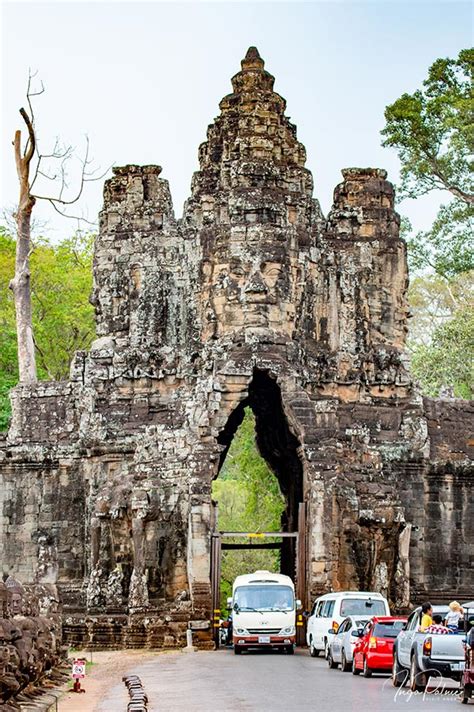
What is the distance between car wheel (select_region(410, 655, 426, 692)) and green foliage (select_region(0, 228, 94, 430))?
130 feet

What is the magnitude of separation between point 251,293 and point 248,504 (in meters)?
17.4

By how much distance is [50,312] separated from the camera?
65.1m

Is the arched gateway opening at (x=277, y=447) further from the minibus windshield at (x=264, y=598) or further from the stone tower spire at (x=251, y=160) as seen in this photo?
the minibus windshield at (x=264, y=598)

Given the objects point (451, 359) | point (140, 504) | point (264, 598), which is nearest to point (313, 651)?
point (264, 598)

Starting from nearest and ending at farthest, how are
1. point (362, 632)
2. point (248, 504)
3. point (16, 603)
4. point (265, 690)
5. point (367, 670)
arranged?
point (16, 603) < point (265, 690) < point (367, 670) < point (362, 632) < point (248, 504)

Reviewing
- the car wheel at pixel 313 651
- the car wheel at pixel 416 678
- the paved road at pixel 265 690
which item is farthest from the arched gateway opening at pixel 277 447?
the car wheel at pixel 416 678

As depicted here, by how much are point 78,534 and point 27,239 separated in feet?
45.6

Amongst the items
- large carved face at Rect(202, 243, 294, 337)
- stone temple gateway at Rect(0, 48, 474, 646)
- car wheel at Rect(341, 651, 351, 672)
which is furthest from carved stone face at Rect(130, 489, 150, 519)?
car wheel at Rect(341, 651, 351, 672)

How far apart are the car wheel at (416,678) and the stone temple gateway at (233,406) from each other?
15361 millimetres

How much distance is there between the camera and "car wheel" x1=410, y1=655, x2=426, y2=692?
25156mm

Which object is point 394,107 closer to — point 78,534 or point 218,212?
point 218,212

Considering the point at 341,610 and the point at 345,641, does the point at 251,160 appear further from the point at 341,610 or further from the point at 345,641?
the point at 345,641

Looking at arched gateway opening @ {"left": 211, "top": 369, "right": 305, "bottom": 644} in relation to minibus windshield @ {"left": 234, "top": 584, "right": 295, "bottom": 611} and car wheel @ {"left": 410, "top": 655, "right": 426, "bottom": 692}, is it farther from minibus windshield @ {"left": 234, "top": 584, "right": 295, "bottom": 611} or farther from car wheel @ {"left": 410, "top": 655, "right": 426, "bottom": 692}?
car wheel @ {"left": 410, "top": 655, "right": 426, "bottom": 692}

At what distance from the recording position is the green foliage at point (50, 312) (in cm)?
6378
